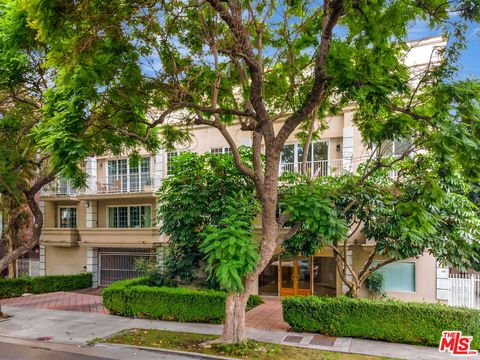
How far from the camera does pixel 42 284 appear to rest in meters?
19.6

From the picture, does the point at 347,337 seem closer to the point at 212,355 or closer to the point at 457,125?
the point at 212,355

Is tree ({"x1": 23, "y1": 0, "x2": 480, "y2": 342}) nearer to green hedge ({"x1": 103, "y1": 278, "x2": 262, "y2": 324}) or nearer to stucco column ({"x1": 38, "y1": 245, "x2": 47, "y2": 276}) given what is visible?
green hedge ({"x1": 103, "y1": 278, "x2": 262, "y2": 324})

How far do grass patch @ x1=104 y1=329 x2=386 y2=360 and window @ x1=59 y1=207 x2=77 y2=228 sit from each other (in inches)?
529

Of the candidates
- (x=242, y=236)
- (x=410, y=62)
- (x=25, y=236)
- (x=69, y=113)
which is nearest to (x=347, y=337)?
(x=242, y=236)

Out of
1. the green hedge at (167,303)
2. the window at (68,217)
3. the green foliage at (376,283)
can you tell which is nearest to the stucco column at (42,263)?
the window at (68,217)

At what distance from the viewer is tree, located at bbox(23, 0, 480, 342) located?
8266 mm

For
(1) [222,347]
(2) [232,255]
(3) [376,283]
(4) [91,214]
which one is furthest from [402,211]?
(4) [91,214]

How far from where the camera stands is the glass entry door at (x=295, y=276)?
17969mm

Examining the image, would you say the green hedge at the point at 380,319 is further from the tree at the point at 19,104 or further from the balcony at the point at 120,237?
the balcony at the point at 120,237

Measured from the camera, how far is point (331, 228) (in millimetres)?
9477

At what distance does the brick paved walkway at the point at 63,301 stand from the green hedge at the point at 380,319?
7747mm

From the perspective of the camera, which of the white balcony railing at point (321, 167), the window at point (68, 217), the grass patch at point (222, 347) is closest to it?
the grass patch at point (222, 347)

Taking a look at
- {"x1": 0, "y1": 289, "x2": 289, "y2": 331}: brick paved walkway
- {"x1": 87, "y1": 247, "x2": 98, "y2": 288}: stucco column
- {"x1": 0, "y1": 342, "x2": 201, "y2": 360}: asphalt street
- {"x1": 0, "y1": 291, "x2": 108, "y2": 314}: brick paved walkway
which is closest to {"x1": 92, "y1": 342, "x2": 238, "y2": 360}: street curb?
{"x1": 0, "y1": 342, "x2": 201, "y2": 360}: asphalt street

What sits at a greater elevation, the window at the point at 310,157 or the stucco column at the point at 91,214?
the window at the point at 310,157
